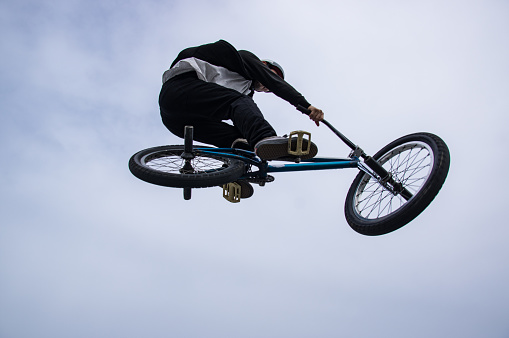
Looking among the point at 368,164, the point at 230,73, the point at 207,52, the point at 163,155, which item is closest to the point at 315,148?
the point at 368,164

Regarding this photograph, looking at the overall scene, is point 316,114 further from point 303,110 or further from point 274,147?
point 274,147

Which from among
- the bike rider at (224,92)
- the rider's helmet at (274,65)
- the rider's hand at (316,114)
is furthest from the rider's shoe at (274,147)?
the rider's helmet at (274,65)

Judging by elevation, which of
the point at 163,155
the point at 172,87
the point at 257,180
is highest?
the point at 172,87

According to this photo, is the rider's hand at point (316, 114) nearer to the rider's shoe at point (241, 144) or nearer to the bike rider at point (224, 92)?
the bike rider at point (224, 92)

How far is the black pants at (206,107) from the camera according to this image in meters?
3.29

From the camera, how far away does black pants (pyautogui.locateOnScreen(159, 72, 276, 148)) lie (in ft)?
10.8

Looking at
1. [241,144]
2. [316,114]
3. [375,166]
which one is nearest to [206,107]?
[241,144]

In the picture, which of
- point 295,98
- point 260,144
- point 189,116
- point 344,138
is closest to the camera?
point 260,144

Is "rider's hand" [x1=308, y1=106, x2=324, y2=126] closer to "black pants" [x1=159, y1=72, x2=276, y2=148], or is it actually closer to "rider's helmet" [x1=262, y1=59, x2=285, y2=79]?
"black pants" [x1=159, y1=72, x2=276, y2=148]

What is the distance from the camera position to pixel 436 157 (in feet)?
10.7

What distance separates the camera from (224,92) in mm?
3473

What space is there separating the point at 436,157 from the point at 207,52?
2.13 metres

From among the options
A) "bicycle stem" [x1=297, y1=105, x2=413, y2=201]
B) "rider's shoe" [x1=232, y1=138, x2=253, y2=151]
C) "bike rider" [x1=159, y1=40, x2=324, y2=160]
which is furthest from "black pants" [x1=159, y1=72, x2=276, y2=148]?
"bicycle stem" [x1=297, y1=105, x2=413, y2=201]

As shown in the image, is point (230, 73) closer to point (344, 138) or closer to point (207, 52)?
point (207, 52)
